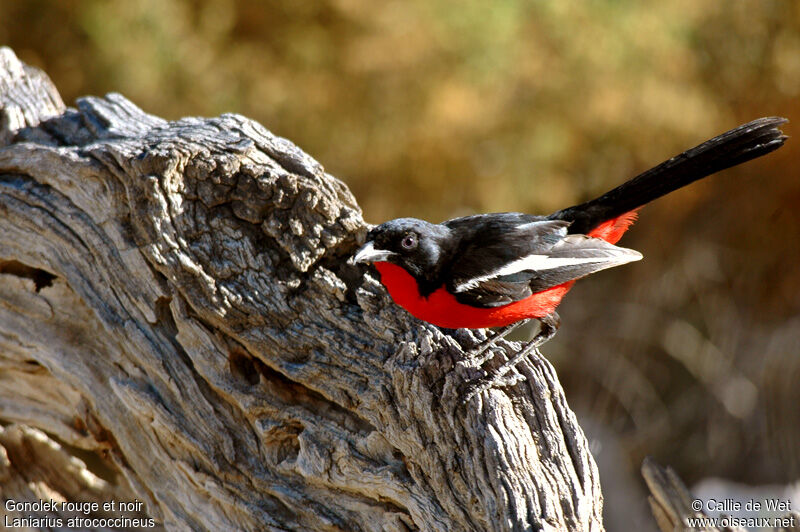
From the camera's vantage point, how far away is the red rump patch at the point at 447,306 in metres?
Answer: 2.51

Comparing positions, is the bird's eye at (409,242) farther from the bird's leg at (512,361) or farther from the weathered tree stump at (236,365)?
the bird's leg at (512,361)

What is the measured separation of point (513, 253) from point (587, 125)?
4357 millimetres

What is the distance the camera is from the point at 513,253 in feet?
8.77

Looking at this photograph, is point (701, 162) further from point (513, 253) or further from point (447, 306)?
point (447, 306)

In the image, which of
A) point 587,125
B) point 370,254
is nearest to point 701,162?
point 370,254

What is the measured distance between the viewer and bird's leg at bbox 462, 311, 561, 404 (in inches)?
94.5

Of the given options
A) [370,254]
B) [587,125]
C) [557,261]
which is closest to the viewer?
[370,254]

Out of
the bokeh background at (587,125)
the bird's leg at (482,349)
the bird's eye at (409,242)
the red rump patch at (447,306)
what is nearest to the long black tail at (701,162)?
the red rump patch at (447,306)

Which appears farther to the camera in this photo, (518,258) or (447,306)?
(518,258)

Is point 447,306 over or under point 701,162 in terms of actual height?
under

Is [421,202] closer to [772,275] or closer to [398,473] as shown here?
[772,275]

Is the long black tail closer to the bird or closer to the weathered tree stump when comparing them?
the bird

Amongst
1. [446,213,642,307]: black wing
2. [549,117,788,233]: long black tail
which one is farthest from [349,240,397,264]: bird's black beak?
[549,117,788,233]: long black tail

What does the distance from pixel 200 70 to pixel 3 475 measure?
134 inches
